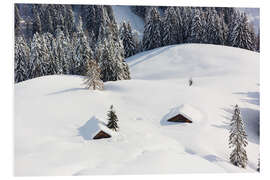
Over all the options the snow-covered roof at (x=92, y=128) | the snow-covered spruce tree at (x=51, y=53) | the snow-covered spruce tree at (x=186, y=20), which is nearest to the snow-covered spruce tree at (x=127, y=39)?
the snow-covered spruce tree at (x=186, y=20)

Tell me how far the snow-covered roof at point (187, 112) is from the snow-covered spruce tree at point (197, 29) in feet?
60.2

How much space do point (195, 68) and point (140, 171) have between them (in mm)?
17037

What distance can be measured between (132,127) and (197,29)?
70.8 ft

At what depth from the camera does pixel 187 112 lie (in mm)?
14797

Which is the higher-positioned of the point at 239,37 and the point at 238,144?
the point at 239,37

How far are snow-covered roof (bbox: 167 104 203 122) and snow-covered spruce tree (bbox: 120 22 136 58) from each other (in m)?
19.8

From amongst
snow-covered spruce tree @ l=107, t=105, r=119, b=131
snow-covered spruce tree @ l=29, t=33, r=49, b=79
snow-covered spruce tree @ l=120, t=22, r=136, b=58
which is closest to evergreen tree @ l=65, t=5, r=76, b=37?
snow-covered spruce tree @ l=120, t=22, r=136, b=58

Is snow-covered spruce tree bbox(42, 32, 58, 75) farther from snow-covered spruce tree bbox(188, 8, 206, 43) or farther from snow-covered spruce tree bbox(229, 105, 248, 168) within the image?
snow-covered spruce tree bbox(229, 105, 248, 168)

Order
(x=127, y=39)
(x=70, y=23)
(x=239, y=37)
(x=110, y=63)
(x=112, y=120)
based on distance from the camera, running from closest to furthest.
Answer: (x=112, y=120), (x=110, y=63), (x=239, y=37), (x=70, y=23), (x=127, y=39)

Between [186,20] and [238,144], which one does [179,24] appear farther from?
[238,144]

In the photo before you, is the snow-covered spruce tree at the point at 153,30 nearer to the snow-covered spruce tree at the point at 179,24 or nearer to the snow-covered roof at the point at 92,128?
the snow-covered spruce tree at the point at 179,24

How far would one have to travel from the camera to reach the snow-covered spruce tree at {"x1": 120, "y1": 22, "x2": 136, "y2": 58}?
3344 centimetres

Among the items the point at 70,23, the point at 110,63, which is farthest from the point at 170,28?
the point at 110,63

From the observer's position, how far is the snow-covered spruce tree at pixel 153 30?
3378 cm
